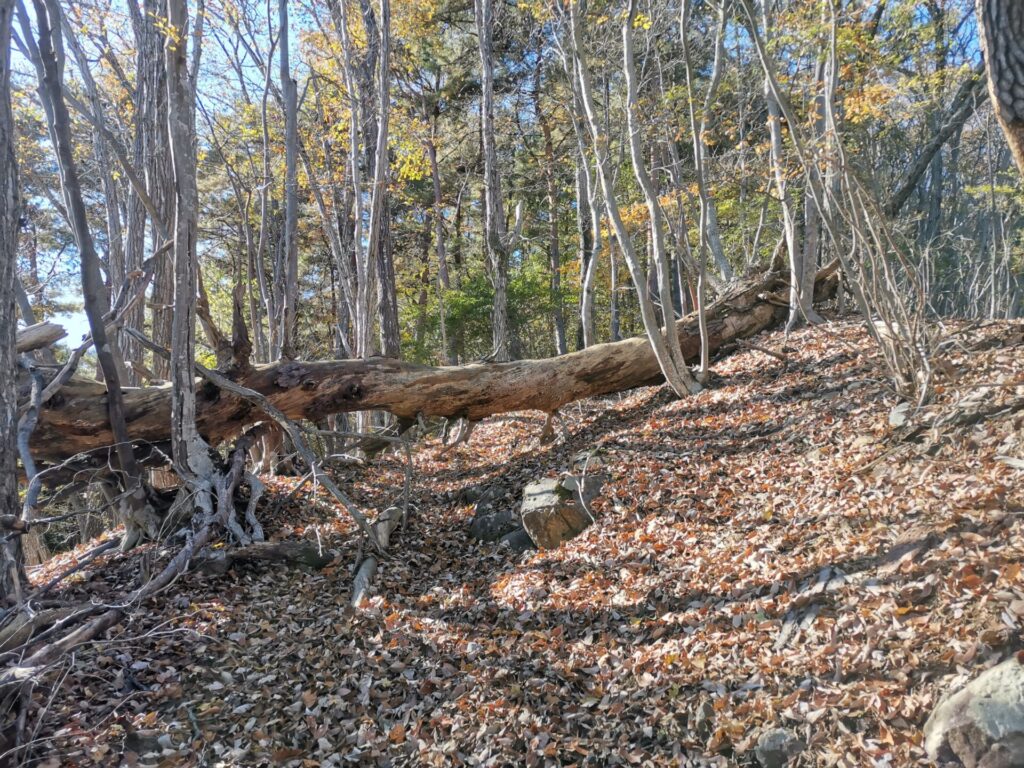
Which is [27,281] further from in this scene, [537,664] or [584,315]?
[537,664]

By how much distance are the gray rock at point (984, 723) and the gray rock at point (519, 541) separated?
11.4 feet

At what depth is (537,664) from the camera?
12.9 ft

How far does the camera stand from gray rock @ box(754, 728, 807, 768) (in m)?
2.80

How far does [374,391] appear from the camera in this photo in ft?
22.6

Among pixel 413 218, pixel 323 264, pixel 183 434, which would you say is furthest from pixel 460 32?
pixel 183 434

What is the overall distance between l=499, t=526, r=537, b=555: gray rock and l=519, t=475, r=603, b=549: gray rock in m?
0.07

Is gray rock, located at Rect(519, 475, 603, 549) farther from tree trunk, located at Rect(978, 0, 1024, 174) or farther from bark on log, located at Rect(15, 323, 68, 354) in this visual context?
bark on log, located at Rect(15, 323, 68, 354)

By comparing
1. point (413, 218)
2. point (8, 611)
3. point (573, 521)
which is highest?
point (413, 218)

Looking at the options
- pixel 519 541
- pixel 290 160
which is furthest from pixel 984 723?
pixel 290 160

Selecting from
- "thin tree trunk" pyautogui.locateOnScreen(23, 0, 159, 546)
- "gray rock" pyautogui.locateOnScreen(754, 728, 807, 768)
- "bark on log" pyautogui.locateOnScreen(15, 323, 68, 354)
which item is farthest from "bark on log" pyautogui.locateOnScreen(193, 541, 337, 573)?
"gray rock" pyautogui.locateOnScreen(754, 728, 807, 768)

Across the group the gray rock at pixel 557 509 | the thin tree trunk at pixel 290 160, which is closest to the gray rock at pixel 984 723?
the gray rock at pixel 557 509

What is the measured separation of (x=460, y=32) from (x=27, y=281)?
1271 centimetres

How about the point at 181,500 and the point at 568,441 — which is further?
the point at 568,441

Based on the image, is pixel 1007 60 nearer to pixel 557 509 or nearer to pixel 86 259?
pixel 557 509
